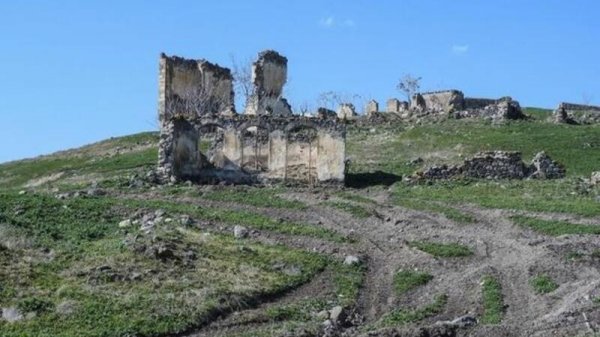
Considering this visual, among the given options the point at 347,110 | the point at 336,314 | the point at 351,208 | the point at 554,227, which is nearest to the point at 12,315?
the point at 336,314

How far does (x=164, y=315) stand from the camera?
19.4 m

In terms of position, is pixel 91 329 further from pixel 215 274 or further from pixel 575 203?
pixel 575 203

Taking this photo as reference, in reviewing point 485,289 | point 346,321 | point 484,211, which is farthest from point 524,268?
point 484,211

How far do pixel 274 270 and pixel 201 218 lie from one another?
19.6 ft

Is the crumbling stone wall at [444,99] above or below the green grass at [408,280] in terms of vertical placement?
above

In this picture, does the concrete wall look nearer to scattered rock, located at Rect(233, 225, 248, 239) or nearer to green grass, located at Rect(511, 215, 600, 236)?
green grass, located at Rect(511, 215, 600, 236)

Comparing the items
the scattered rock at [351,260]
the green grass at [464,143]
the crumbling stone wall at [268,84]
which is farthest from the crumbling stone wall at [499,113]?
the scattered rock at [351,260]

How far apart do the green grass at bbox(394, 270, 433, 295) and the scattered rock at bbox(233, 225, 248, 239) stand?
4.78 meters

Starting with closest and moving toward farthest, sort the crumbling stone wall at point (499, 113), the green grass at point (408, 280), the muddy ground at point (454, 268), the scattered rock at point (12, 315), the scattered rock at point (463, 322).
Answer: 1. the scattered rock at point (463, 322)
2. the muddy ground at point (454, 268)
3. the scattered rock at point (12, 315)
4. the green grass at point (408, 280)
5. the crumbling stone wall at point (499, 113)

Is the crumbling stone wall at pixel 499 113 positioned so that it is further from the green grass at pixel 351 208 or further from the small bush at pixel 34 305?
the small bush at pixel 34 305

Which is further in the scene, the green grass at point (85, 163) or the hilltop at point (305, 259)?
the green grass at point (85, 163)

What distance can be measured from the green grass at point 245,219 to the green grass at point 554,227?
480 centimetres

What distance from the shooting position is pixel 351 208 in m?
30.7

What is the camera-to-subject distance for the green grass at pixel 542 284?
21.1m
